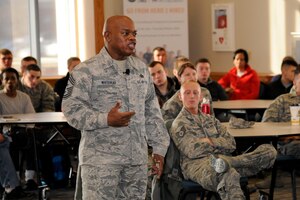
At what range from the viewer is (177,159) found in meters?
5.61

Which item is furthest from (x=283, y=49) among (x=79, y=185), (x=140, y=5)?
(x=79, y=185)

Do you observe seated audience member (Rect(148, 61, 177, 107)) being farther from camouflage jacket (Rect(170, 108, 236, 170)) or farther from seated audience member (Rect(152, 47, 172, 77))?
seated audience member (Rect(152, 47, 172, 77))

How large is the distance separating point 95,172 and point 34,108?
4.94m

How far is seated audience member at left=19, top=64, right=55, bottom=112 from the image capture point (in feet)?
29.7

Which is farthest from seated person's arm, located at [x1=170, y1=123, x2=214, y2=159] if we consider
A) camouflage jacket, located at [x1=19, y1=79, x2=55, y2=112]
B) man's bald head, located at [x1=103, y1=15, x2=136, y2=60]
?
camouflage jacket, located at [x1=19, y1=79, x2=55, y2=112]

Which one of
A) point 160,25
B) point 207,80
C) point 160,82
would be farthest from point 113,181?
point 160,25

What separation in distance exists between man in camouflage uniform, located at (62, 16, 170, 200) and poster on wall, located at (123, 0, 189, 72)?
7873 mm

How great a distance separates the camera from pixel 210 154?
554 cm

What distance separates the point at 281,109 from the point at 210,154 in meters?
1.42

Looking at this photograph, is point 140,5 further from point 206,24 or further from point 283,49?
point 283,49

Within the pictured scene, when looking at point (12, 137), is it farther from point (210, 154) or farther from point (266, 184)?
point (210, 154)

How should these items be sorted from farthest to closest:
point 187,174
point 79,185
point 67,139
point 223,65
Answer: point 223,65
point 67,139
point 187,174
point 79,185

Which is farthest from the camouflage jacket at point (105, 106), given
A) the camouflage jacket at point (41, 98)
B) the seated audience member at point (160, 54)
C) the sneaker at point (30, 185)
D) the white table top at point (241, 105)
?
the seated audience member at point (160, 54)

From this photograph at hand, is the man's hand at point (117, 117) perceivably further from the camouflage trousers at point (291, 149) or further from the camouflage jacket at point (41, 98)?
the camouflage jacket at point (41, 98)
